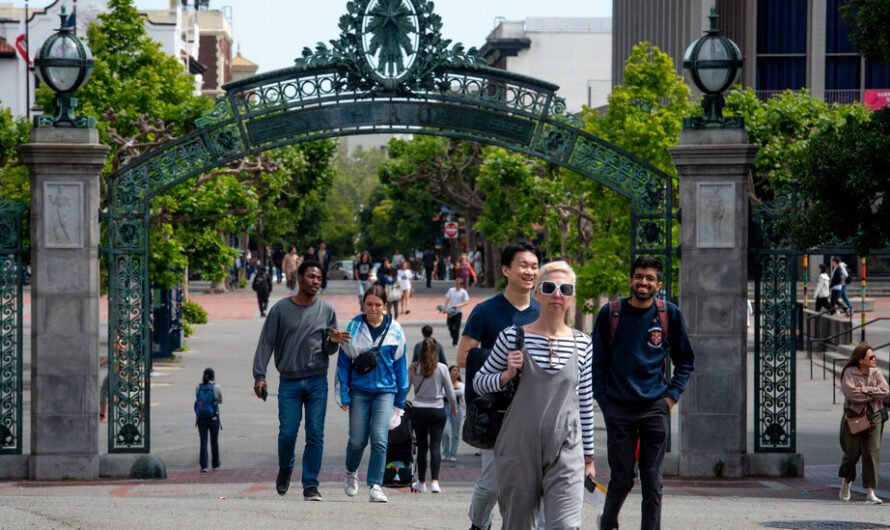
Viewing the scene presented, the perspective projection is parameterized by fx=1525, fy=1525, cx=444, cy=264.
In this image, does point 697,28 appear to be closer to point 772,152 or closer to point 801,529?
point 772,152

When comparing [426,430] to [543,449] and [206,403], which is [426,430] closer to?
[206,403]

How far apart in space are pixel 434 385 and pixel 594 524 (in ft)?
10.6

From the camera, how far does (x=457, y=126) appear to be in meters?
14.4

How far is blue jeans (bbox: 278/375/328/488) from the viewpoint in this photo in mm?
11227

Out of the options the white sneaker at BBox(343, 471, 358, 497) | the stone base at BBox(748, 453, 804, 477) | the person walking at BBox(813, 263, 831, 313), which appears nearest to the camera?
the white sneaker at BBox(343, 471, 358, 497)

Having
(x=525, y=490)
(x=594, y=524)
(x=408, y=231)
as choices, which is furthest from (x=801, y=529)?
(x=408, y=231)

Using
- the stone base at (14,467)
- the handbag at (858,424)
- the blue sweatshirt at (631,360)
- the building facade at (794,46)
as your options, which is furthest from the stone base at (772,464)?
the building facade at (794,46)

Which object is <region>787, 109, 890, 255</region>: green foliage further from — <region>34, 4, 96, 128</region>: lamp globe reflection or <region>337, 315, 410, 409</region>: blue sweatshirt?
<region>34, 4, 96, 128</region>: lamp globe reflection

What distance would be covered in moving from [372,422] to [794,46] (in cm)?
4633

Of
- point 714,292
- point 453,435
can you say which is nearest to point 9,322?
point 453,435

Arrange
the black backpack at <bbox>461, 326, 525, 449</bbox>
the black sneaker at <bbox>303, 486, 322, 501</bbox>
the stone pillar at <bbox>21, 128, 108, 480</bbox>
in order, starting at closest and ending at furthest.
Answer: the black backpack at <bbox>461, 326, 525, 449</bbox> → the black sneaker at <bbox>303, 486, 322, 501</bbox> → the stone pillar at <bbox>21, 128, 108, 480</bbox>

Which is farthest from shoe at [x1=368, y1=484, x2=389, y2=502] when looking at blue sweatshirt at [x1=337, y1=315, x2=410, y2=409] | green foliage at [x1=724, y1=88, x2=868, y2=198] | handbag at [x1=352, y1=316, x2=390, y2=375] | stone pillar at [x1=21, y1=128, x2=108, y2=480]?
green foliage at [x1=724, y1=88, x2=868, y2=198]

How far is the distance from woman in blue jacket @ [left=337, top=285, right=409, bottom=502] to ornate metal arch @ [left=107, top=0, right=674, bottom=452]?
3.32 meters

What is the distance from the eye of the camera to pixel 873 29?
531 inches
